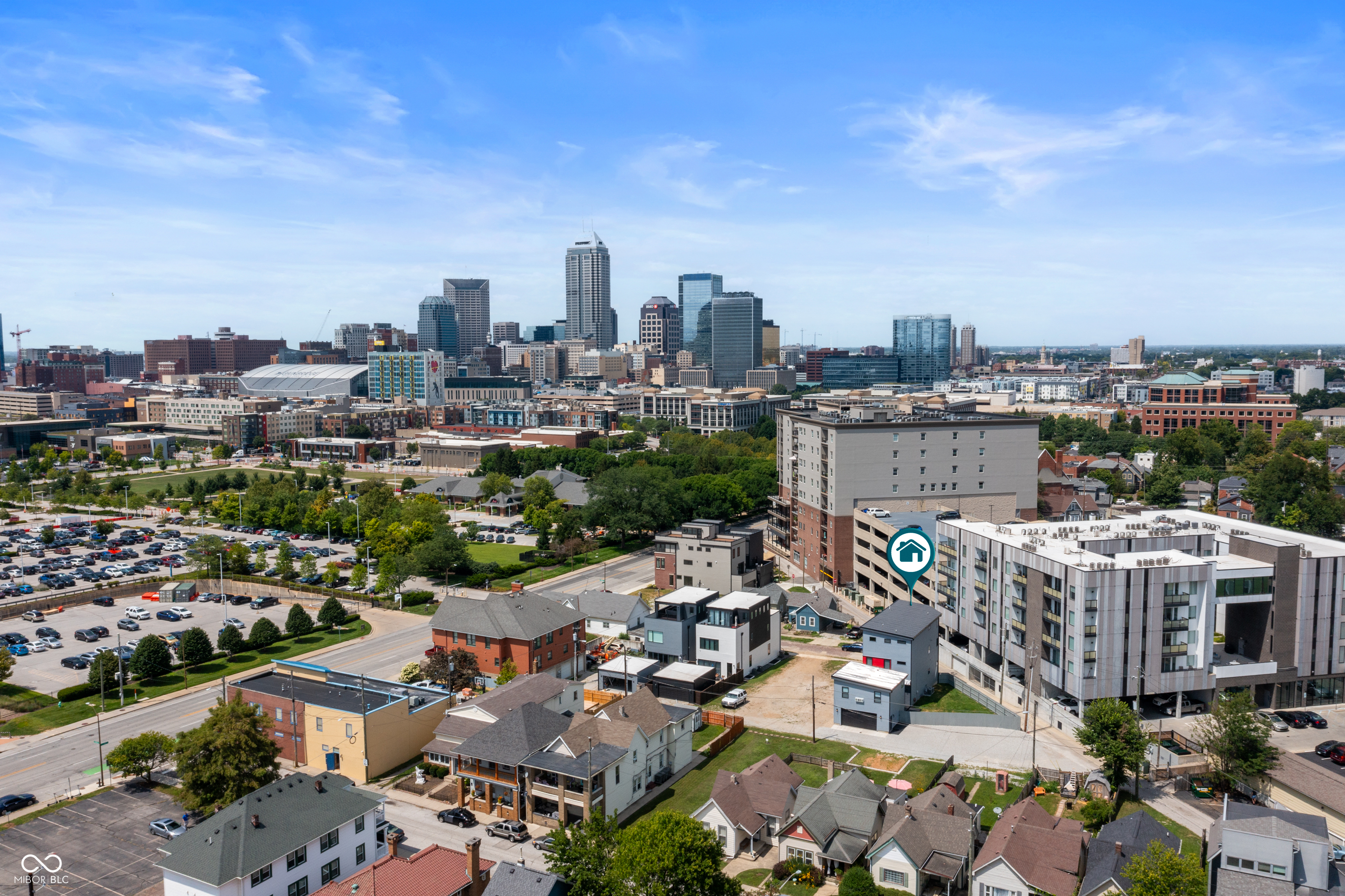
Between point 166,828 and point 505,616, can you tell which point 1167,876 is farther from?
point 505,616

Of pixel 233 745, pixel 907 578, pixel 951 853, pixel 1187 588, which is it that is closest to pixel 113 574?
pixel 233 745

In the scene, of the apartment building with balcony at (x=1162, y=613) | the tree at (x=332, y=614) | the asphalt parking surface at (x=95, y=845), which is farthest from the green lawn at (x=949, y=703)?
the tree at (x=332, y=614)

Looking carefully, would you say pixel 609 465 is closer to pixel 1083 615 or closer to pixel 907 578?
pixel 907 578

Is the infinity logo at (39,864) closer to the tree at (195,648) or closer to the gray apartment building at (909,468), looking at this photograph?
the tree at (195,648)

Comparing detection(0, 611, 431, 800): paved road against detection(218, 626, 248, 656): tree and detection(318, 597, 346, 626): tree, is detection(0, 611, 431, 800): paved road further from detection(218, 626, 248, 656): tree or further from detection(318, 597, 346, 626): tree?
detection(218, 626, 248, 656): tree

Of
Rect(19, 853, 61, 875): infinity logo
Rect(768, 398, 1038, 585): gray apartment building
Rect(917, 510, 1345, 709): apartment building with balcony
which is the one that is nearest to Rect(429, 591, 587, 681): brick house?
Rect(19, 853, 61, 875): infinity logo

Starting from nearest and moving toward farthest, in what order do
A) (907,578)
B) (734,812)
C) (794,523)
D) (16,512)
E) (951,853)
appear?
(951,853)
(734,812)
(907,578)
(794,523)
(16,512)
